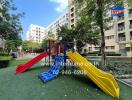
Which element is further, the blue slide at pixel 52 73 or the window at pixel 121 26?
the window at pixel 121 26

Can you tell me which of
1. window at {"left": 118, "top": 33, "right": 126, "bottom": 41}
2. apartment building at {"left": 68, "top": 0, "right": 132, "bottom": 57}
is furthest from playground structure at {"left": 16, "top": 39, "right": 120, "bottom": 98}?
window at {"left": 118, "top": 33, "right": 126, "bottom": 41}

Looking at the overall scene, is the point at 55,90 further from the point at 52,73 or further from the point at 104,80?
the point at 52,73

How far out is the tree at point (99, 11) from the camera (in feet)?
53.2

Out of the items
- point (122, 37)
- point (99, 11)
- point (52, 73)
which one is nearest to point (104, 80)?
point (52, 73)

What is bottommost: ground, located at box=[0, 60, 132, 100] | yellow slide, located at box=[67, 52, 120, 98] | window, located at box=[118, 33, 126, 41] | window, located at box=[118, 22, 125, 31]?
ground, located at box=[0, 60, 132, 100]

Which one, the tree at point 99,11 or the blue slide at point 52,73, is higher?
the tree at point 99,11

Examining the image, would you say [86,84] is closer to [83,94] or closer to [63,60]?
[83,94]

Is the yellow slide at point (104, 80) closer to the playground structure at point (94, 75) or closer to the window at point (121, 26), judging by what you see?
the playground structure at point (94, 75)

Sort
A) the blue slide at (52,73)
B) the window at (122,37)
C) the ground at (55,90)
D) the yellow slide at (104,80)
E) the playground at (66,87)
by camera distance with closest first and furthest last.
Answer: the ground at (55,90) → the playground at (66,87) → the yellow slide at (104,80) → the blue slide at (52,73) → the window at (122,37)

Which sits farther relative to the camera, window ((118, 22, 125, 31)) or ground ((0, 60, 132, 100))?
window ((118, 22, 125, 31))

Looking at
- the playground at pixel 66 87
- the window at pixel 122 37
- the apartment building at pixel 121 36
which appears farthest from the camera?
the window at pixel 122 37

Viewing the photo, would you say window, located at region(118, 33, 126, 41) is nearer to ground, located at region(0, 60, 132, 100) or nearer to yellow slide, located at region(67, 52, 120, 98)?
ground, located at region(0, 60, 132, 100)

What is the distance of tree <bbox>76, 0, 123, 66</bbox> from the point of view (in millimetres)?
16219

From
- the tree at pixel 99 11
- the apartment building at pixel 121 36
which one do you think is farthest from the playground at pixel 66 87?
the apartment building at pixel 121 36
